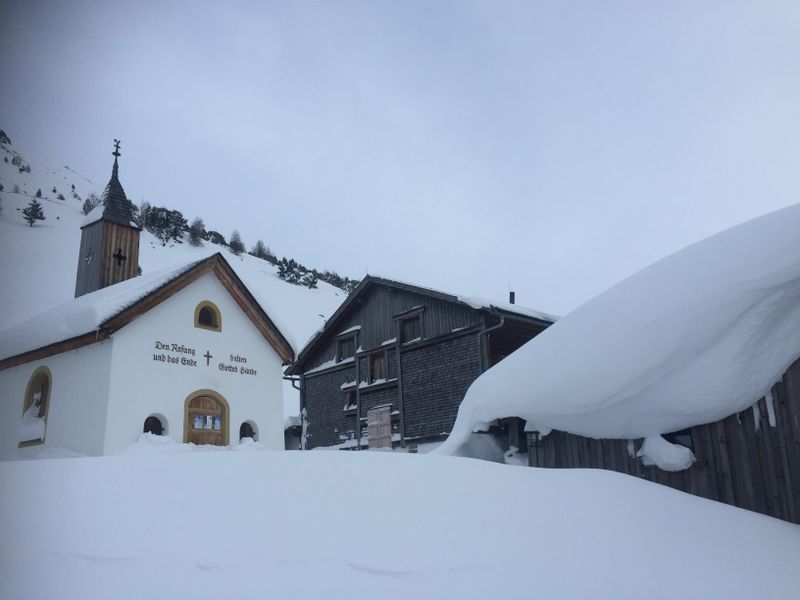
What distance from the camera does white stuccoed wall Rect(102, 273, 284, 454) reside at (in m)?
12.7

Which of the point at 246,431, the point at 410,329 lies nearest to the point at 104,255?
the point at 246,431

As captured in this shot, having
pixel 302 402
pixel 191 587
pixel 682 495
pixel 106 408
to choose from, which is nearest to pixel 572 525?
pixel 682 495

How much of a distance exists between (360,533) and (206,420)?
10851 mm

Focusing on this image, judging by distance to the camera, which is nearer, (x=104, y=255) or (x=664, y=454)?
(x=664, y=454)

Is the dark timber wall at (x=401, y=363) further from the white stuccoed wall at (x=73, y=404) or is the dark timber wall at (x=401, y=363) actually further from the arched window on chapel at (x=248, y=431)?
the white stuccoed wall at (x=73, y=404)

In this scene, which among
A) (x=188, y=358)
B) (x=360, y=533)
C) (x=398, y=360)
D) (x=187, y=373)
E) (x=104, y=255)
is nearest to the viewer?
(x=360, y=533)

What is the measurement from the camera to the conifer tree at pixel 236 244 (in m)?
66.3

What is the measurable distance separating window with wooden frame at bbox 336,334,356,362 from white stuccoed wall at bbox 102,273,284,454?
5958mm

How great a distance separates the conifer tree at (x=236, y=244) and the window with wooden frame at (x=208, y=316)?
5166 cm

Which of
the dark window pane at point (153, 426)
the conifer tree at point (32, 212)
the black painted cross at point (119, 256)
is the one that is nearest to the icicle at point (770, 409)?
the dark window pane at point (153, 426)

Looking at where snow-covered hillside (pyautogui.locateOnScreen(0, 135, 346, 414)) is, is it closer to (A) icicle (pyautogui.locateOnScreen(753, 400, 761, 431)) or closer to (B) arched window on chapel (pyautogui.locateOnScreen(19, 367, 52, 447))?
(B) arched window on chapel (pyautogui.locateOnScreen(19, 367, 52, 447))

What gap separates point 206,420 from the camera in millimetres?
14234

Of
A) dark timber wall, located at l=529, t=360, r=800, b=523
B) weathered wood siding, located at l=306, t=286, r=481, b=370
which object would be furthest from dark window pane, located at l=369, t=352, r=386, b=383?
dark timber wall, located at l=529, t=360, r=800, b=523

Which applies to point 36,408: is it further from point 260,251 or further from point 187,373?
point 260,251
